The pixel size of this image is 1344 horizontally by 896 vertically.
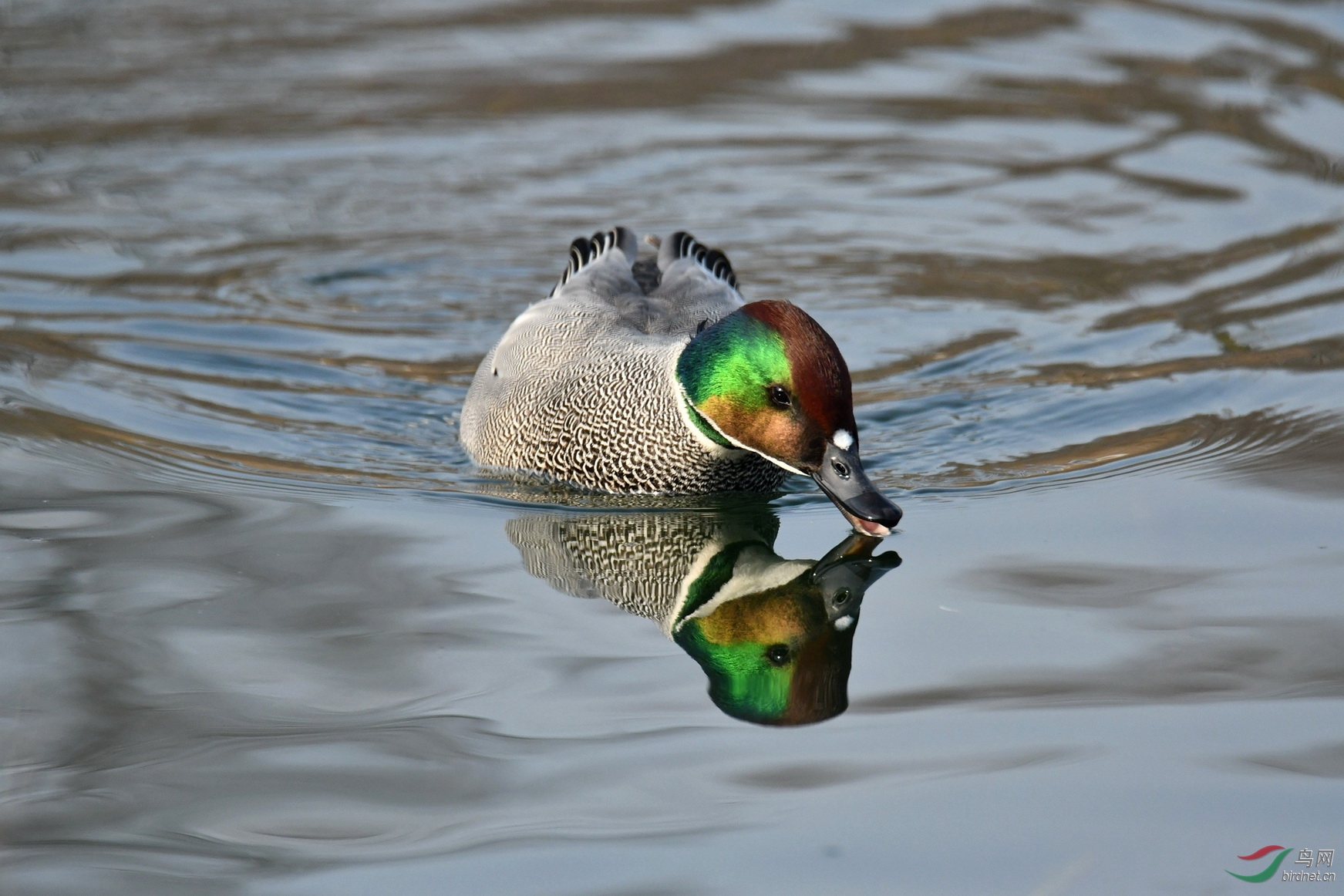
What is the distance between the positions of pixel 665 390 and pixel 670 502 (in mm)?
477

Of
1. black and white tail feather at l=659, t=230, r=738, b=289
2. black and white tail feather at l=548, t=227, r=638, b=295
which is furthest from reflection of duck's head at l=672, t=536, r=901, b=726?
black and white tail feather at l=548, t=227, r=638, b=295

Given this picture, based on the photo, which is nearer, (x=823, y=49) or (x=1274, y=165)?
(x=1274, y=165)

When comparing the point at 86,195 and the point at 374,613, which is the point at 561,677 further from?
the point at 86,195

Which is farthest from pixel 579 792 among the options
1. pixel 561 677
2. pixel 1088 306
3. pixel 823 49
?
pixel 823 49

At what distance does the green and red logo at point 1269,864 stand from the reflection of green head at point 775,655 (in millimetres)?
1205

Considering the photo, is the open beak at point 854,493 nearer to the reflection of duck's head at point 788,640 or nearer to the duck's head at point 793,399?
the duck's head at point 793,399

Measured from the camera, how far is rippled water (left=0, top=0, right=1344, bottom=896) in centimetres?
401

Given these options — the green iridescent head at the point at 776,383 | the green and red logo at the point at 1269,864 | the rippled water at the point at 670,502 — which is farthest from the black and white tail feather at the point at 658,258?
the green and red logo at the point at 1269,864

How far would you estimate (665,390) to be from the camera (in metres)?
6.43

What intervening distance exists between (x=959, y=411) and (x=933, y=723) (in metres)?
3.42

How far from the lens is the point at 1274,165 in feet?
36.2

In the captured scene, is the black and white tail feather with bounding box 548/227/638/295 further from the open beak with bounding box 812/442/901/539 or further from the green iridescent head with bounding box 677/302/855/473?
the open beak with bounding box 812/442/901/539

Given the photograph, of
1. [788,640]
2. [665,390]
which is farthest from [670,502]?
[788,640]

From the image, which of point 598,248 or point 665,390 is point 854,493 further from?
point 598,248
